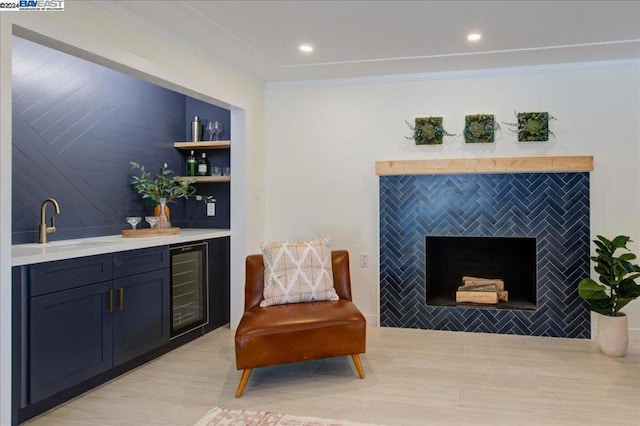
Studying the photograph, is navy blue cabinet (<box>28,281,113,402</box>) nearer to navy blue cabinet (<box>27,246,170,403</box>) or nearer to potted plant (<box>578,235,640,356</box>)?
navy blue cabinet (<box>27,246,170,403</box>)

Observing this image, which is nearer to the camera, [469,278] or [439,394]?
[439,394]

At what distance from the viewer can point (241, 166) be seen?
14.6 feet

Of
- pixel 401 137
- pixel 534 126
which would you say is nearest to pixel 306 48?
pixel 401 137

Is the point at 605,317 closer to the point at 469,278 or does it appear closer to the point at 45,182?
the point at 469,278

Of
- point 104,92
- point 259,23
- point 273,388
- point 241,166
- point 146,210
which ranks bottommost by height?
point 273,388

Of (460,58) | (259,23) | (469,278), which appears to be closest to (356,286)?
(469,278)

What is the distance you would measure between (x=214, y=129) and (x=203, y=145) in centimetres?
20

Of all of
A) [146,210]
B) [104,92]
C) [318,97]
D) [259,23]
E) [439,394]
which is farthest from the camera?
[318,97]

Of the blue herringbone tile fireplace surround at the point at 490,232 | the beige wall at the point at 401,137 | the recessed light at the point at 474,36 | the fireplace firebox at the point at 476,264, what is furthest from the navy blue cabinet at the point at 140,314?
the recessed light at the point at 474,36

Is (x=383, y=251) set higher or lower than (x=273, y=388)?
higher

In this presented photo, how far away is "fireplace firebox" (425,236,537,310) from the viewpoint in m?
4.49

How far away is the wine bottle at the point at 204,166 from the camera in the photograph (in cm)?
476

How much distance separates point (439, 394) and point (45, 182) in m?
3.03

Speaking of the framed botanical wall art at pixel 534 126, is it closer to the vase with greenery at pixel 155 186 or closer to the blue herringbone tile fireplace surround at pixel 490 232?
the blue herringbone tile fireplace surround at pixel 490 232
